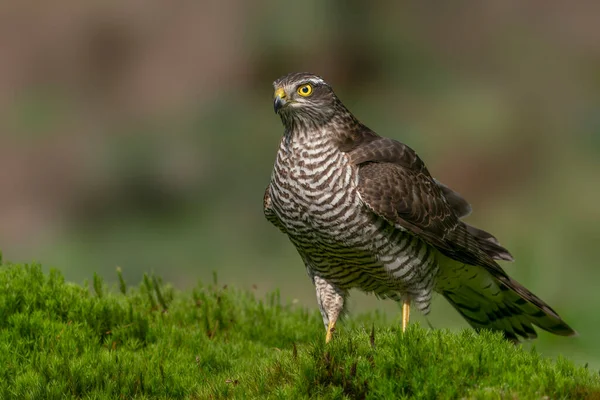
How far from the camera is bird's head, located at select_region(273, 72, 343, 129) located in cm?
533

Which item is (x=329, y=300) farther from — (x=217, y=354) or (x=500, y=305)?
(x=500, y=305)

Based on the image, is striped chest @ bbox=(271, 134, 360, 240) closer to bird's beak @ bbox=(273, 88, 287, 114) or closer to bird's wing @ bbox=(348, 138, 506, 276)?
bird's wing @ bbox=(348, 138, 506, 276)

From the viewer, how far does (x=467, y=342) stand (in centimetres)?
457

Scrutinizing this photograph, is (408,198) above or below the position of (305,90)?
below

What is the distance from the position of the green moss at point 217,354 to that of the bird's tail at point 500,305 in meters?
0.77

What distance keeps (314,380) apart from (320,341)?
0.29 m

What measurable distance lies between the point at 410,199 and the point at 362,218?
448mm

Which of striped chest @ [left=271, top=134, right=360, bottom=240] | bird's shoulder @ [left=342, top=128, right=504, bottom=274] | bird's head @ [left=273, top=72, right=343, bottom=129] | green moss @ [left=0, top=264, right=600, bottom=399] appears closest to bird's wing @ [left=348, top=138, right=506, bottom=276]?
bird's shoulder @ [left=342, top=128, right=504, bottom=274]

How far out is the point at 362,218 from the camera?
17.0 ft

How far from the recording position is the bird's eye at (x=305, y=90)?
5.37 m

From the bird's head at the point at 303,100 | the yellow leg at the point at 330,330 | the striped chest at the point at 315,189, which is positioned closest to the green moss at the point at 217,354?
the yellow leg at the point at 330,330

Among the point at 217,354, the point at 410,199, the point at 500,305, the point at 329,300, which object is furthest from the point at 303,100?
the point at 500,305

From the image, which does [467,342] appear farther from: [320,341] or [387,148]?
[387,148]

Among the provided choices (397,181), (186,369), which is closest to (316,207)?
(397,181)
